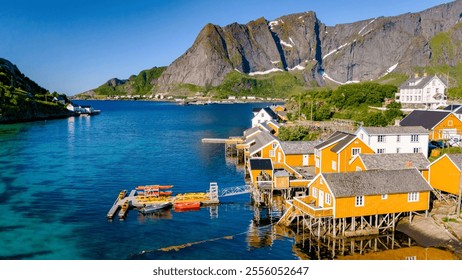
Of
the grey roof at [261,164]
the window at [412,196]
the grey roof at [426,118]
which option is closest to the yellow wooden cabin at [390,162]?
the window at [412,196]

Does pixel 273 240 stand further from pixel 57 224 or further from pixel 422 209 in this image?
pixel 57 224

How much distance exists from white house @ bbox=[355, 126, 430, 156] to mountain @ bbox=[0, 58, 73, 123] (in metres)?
132

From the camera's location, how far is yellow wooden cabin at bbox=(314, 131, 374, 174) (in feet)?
147

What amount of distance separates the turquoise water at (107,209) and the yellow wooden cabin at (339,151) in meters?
9.78

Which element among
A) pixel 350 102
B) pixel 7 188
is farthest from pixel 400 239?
pixel 350 102

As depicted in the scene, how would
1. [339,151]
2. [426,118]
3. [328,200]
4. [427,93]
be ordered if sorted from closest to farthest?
[328,200], [339,151], [426,118], [427,93]

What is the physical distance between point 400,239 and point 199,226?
16.9 metres

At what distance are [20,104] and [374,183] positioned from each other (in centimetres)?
15318

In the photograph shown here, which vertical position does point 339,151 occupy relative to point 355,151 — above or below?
above

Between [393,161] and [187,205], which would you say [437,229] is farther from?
[187,205]

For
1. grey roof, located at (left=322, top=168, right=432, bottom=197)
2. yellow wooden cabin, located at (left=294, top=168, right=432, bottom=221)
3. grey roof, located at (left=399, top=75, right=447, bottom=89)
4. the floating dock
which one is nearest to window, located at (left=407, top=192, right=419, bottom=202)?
yellow wooden cabin, located at (left=294, top=168, right=432, bottom=221)

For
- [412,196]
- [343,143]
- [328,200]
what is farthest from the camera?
[343,143]

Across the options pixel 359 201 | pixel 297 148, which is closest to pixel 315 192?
pixel 359 201

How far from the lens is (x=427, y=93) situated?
93688 millimetres
